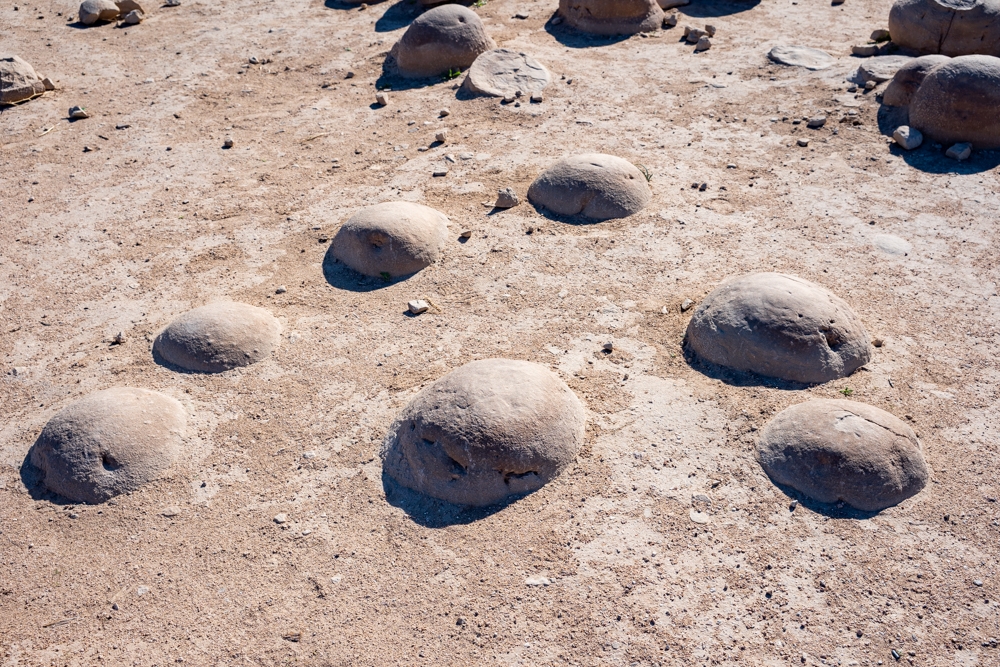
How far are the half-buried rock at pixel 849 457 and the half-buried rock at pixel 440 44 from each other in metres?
6.15

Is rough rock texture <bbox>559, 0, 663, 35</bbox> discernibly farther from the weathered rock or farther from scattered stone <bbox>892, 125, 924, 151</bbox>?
scattered stone <bbox>892, 125, 924, 151</bbox>

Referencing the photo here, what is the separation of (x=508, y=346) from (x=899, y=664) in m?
2.79

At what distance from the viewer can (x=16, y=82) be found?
9008 millimetres

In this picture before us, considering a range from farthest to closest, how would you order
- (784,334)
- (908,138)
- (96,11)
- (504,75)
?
(96,11)
(504,75)
(908,138)
(784,334)

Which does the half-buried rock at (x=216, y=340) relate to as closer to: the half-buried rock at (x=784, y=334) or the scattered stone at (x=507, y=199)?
the scattered stone at (x=507, y=199)

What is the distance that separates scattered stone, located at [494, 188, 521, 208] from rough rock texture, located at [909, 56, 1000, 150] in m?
3.70

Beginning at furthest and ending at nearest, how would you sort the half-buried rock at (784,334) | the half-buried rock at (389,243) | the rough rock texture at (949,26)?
the rough rock texture at (949,26) → the half-buried rock at (389,243) → the half-buried rock at (784,334)

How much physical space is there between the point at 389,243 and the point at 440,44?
12.5 feet

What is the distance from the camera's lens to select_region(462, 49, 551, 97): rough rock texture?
846cm

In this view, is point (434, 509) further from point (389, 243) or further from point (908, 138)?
point (908, 138)

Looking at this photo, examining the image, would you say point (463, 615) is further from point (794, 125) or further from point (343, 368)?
point (794, 125)

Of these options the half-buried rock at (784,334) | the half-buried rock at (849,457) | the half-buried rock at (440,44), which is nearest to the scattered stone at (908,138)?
the half-buried rock at (784,334)

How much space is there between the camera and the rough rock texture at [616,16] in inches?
376

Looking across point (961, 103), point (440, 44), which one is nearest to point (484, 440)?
point (961, 103)
